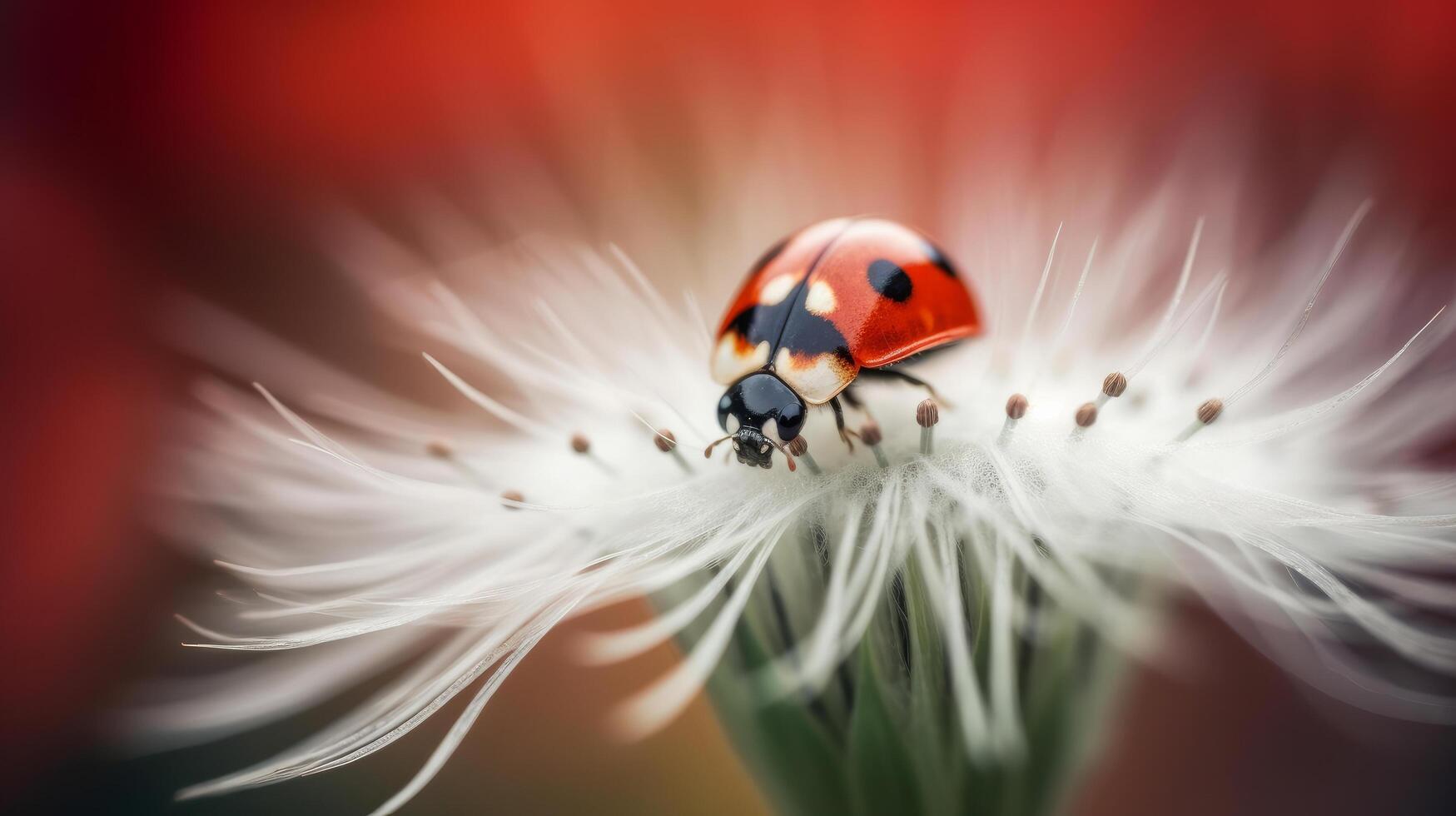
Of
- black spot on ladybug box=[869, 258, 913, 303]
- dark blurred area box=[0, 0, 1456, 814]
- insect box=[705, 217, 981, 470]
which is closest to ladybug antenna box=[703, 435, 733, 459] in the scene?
insect box=[705, 217, 981, 470]

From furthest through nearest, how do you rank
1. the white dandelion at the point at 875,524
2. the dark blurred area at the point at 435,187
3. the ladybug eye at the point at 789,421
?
1. the dark blurred area at the point at 435,187
2. the ladybug eye at the point at 789,421
3. the white dandelion at the point at 875,524

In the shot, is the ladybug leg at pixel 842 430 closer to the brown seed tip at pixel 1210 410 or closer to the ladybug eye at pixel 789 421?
the ladybug eye at pixel 789 421

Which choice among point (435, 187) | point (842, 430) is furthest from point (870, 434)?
point (435, 187)

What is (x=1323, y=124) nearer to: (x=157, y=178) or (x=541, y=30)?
(x=541, y=30)

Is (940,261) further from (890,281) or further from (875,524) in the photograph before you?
(875,524)

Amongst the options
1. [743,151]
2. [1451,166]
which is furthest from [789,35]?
[1451,166]

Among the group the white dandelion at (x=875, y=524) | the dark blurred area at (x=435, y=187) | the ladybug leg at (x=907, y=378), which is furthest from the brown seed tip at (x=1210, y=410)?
the dark blurred area at (x=435, y=187)

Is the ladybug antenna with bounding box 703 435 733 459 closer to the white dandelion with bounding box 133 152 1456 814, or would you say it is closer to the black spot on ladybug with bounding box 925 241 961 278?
the white dandelion with bounding box 133 152 1456 814
